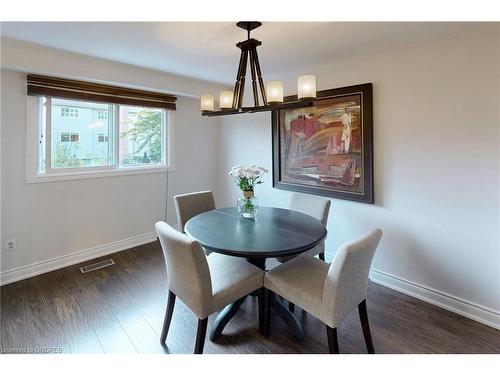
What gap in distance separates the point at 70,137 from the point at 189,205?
1.58 metres

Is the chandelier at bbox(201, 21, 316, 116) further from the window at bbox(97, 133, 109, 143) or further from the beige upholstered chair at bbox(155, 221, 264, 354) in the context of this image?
the window at bbox(97, 133, 109, 143)

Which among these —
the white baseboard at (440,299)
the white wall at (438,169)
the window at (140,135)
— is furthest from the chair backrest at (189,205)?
the white baseboard at (440,299)

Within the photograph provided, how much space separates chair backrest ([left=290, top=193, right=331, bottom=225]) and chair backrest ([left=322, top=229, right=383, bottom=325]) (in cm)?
93

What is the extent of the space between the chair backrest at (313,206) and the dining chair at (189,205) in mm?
911

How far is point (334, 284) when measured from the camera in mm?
1493

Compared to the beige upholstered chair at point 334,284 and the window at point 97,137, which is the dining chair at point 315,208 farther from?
the window at point 97,137

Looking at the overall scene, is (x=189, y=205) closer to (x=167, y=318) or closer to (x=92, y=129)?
(x=167, y=318)

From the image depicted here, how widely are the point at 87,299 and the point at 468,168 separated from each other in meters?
3.30

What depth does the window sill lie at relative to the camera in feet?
9.16

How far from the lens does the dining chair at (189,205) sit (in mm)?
2687

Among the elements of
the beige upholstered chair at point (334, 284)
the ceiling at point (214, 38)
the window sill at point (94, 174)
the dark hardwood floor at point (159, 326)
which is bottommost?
the dark hardwood floor at point (159, 326)

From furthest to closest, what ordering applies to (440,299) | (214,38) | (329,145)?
1. (329,145)
2. (440,299)
3. (214,38)

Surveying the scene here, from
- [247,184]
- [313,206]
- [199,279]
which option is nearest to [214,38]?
[247,184]

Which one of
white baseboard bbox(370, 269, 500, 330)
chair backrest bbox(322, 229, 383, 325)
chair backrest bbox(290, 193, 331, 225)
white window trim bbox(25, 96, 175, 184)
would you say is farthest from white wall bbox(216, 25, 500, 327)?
white window trim bbox(25, 96, 175, 184)
